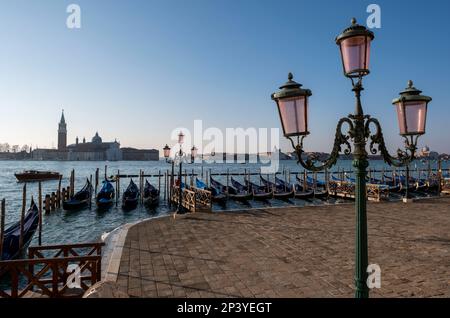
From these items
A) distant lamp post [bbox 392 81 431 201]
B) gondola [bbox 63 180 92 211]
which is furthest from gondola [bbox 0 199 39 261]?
distant lamp post [bbox 392 81 431 201]

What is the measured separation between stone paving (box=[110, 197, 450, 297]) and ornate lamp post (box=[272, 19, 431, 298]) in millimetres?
2317

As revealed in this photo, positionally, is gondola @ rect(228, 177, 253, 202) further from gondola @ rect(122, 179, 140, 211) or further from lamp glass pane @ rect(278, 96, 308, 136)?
lamp glass pane @ rect(278, 96, 308, 136)

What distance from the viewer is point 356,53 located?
11.2ft

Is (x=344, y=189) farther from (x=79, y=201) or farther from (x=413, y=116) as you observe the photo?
(x=413, y=116)

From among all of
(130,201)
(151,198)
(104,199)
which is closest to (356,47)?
(130,201)

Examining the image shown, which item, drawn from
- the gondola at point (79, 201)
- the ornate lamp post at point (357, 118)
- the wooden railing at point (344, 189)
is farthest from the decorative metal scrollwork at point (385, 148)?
the gondola at point (79, 201)

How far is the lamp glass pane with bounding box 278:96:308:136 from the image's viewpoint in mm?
3467

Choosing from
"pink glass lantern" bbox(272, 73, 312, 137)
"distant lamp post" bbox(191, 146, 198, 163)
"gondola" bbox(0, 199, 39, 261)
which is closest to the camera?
"pink glass lantern" bbox(272, 73, 312, 137)

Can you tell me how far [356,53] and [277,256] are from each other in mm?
5690

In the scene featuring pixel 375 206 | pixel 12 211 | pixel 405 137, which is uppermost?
pixel 405 137
